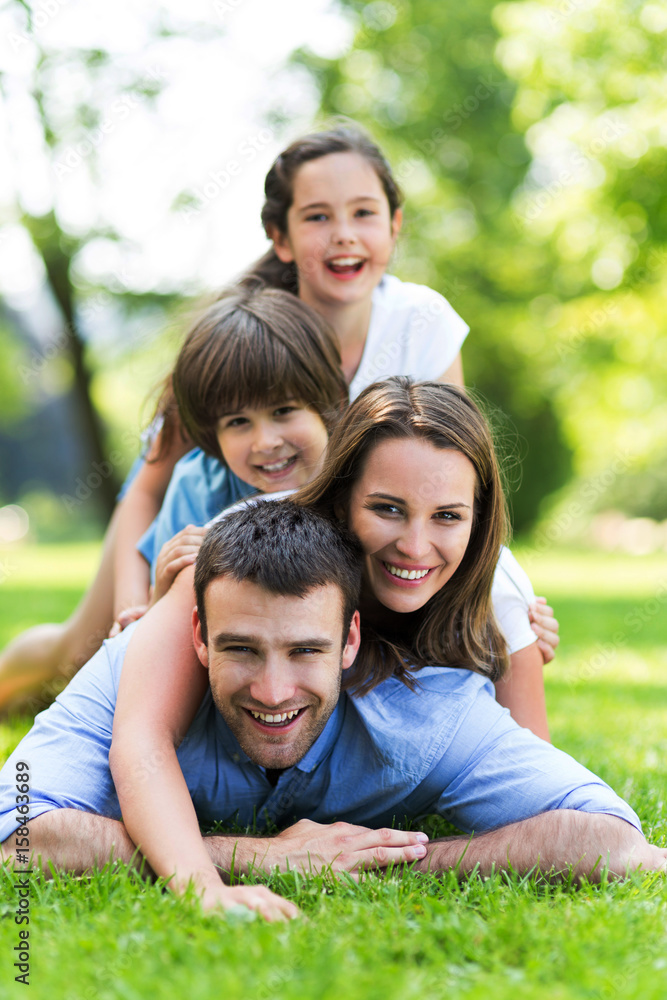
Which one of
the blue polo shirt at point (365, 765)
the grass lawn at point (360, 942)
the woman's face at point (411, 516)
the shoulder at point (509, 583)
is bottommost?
the grass lawn at point (360, 942)

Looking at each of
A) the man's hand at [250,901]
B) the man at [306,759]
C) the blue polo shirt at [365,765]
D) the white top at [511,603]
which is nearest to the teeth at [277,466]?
the white top at [511,603]

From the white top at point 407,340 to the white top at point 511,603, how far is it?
1.11 metres

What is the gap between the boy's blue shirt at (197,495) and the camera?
13.9 ft

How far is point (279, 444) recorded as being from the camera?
3.87m

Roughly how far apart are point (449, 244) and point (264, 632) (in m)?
18.3

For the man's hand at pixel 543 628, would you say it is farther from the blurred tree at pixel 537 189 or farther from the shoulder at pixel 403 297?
the blurred tree at pixel 537 189

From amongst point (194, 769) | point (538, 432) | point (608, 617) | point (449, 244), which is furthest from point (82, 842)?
point (538, 432)

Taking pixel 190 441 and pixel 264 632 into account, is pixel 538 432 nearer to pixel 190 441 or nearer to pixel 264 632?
pixel 190 441

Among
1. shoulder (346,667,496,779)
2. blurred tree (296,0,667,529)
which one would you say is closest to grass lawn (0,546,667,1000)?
shoulder (346,667,496,779)

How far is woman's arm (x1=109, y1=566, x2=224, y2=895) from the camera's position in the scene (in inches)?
102

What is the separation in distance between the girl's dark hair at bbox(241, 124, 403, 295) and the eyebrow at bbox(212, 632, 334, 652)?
225 centimetres

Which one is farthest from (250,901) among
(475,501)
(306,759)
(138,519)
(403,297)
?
(403,297)

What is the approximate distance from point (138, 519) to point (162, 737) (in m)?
1.97

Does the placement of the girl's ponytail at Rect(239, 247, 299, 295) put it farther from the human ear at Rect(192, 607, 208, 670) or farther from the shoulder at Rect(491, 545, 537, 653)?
the human ear at Rect(192, 607, 208, 670)
